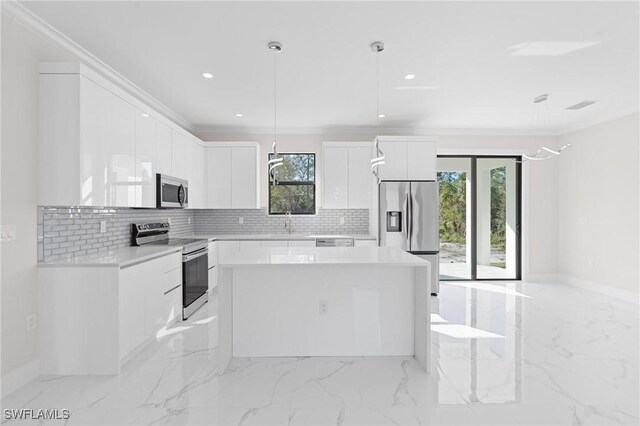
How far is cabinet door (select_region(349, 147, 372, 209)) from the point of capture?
5.52m

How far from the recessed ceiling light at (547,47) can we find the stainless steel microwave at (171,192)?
12.3ft

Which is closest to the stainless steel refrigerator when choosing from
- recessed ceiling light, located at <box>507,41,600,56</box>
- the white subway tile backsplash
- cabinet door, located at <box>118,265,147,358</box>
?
the white subway tile backsplash

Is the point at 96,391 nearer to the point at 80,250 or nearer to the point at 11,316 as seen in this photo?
the point at 11,316

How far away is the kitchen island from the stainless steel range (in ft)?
4.16

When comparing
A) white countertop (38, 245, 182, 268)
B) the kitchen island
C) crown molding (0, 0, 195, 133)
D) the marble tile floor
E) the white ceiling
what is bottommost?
the marble tile floor

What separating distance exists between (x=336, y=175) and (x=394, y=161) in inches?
37.0

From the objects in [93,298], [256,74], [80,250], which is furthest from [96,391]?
[256,74]

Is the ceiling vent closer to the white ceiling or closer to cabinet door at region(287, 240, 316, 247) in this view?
the white ceiling

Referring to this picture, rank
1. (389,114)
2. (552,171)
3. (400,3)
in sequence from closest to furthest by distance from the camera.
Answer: (400,3) → (389,114) → (552,171)

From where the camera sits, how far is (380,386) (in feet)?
8.05

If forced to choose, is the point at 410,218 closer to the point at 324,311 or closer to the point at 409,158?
the point at 409,158

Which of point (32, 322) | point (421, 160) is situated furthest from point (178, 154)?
point (421, 160)

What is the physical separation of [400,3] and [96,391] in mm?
3419

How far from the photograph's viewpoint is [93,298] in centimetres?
259
